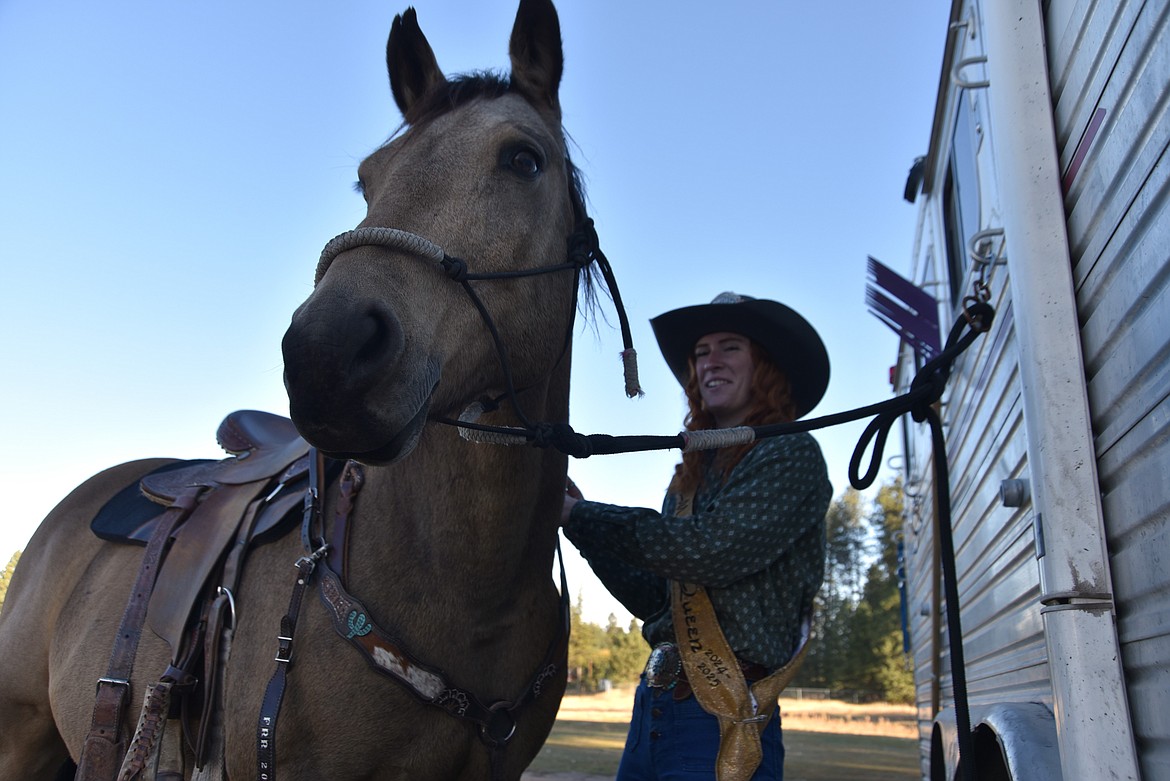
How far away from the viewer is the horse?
1825 mm

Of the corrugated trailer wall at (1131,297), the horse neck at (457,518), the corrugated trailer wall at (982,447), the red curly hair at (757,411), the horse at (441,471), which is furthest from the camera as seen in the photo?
the red curly hair at (757,411)

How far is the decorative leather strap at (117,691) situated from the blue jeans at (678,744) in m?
1.38

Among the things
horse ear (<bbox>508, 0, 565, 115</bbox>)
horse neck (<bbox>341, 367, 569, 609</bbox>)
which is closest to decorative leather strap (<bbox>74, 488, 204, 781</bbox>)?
horse neck (<bbox>341, 367, 569, 609</bbox>)

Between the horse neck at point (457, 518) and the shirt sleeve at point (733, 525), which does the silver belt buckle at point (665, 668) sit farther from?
the horse neck at point (457, 518)

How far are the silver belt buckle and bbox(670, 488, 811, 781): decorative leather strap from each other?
0.07 metres

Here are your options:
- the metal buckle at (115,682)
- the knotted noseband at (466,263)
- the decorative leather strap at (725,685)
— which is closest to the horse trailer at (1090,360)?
the decorative leather strap at (725,685)

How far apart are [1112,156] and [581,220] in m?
1.31

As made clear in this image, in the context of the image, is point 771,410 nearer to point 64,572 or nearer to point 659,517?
point 659,517

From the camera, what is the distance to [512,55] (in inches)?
99.6

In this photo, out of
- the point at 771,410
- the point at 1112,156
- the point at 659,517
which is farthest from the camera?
the point at 771,410

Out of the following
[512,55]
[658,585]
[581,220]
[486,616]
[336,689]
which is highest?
[512,55]

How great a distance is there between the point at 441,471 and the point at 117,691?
1.15 m

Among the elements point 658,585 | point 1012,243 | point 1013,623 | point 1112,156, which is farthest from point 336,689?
point 1013,623

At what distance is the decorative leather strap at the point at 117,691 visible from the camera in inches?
93.5
